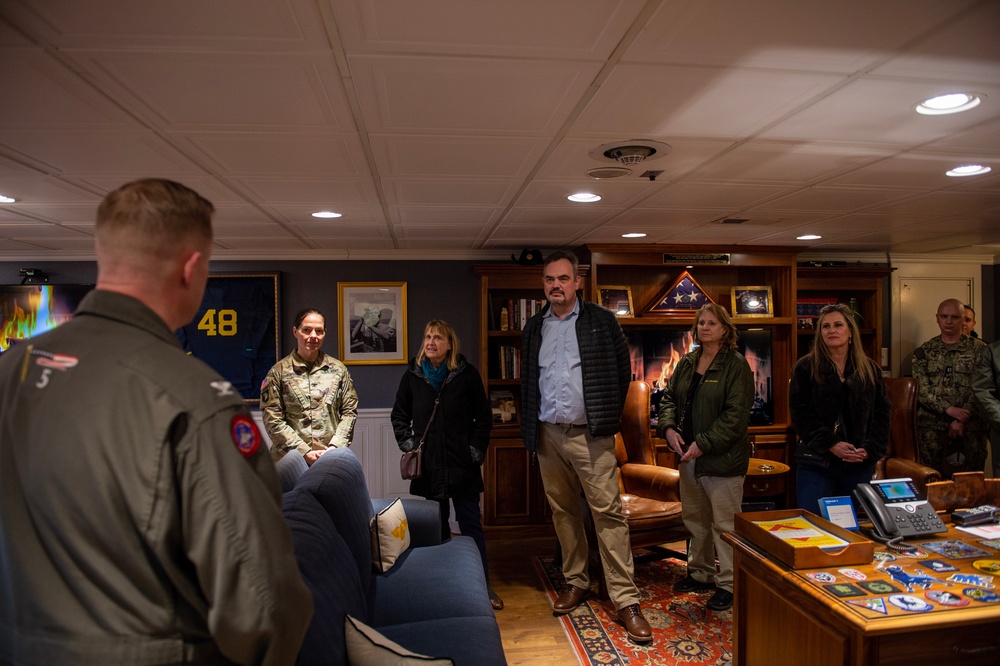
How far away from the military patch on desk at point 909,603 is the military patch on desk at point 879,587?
32mm

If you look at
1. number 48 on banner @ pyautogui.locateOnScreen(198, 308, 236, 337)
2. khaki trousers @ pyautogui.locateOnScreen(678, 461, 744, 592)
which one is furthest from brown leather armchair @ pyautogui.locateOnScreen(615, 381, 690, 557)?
number 48 on banner @ pyautogui.locateOnScreen(198, 308, 236, 337)

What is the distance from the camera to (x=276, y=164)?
2447mm

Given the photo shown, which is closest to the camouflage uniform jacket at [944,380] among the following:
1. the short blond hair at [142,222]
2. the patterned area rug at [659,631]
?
the patterned area rug at [659,631]

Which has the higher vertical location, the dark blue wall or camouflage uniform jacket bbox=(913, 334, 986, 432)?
the dark blue wall

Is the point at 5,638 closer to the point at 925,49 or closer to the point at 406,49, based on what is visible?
the point at 406,49

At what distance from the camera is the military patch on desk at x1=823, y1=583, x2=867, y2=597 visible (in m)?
1.72

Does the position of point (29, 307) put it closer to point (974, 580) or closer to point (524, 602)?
point (524, 602)

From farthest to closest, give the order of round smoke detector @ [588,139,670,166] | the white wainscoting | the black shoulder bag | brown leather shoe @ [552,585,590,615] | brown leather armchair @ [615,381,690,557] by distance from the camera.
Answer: the white wainscoting → brown leather armchair @ [615,381,690,557] → the black shoulder bag → brown leather shoe @ [552,585,590,615] → round smoke detector @ [588,139,670,166]

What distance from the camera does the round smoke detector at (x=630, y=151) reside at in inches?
87.9

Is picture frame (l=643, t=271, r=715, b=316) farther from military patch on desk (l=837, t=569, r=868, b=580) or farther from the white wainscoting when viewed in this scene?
military patch on desk (l=837, t=569, r=868, b=580)

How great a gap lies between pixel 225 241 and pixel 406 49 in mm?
3385

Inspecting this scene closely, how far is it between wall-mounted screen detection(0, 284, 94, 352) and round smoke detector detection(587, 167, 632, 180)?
421 cm

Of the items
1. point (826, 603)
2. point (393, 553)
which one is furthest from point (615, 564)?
point (826, 603)

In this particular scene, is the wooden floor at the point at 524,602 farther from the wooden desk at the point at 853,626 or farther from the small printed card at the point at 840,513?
the small printed card at the point at 840,513
